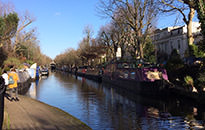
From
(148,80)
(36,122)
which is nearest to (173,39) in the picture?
(148,80)

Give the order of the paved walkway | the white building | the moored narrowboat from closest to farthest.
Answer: the paved walkway → the moored narrowboat → the white building

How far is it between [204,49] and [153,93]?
5.48 metres

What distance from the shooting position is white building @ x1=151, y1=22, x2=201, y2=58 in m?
61.0

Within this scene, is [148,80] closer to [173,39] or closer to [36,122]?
[36,122]

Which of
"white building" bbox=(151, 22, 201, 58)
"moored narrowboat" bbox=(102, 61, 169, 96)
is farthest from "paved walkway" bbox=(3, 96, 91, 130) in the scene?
"white building" bbox=(151, 22, 201, 58)

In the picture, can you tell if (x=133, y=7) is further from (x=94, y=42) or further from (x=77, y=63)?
(x=77, y=63)

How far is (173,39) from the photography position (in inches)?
2594

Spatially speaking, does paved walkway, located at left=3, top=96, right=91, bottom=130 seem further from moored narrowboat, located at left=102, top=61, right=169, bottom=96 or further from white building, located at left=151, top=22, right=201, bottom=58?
white building, located at left=151, top=22, right=201, bottom=58

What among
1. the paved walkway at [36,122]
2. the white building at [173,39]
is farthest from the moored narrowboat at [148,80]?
the white building at [173,39]

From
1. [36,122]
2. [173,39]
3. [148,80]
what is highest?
[173,39]

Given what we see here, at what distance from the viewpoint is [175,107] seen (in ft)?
52.3

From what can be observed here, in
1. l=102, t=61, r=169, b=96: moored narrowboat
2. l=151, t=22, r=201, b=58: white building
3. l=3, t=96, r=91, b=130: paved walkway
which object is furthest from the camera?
l=151, t=22, r=201, b=58: white building

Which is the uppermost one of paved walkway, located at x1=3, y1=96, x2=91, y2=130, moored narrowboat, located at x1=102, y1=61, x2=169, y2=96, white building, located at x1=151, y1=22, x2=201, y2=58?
white building, located at x1=151, y1=22, x2=201, y2=58

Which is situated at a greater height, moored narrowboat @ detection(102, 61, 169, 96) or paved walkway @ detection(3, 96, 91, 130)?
moored narrowboat @ detection(102, 61, 169, 96)
